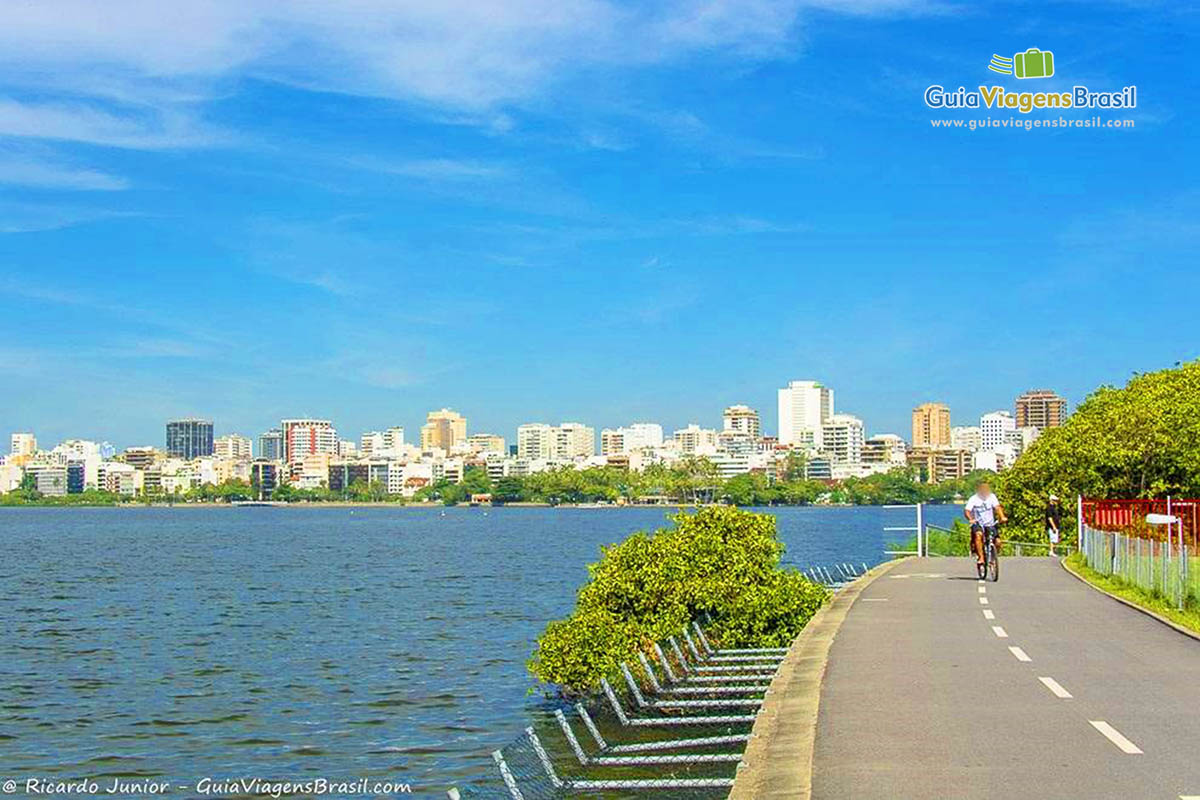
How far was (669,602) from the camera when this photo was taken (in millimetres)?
21812

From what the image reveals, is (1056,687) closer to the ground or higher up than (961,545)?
higher up

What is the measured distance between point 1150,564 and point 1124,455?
26.1 metres

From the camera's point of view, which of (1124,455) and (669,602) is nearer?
(669,602)

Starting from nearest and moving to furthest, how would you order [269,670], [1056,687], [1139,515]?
[1056,687] < [269,670] < [1139,515]

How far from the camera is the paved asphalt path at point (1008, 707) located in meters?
9.98

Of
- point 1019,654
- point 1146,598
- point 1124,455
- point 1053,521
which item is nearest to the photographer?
point 1019,654

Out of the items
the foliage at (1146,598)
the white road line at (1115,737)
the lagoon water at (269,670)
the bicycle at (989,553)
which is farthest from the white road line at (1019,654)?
the bicycle at (989,553)

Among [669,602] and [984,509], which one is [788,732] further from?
[984,509]

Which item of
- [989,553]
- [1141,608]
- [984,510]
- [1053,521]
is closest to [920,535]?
[1053,521]

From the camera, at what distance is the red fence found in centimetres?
3452

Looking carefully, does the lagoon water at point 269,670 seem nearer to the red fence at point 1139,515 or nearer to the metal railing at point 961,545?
the metal railing at point 961,545

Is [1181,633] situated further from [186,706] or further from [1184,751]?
[186,706]

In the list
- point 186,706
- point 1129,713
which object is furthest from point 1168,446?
point 1129,713

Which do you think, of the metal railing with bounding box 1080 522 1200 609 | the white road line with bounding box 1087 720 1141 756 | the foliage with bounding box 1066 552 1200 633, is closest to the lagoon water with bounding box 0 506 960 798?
the white road line with bounding box 1087 720 1141 756
